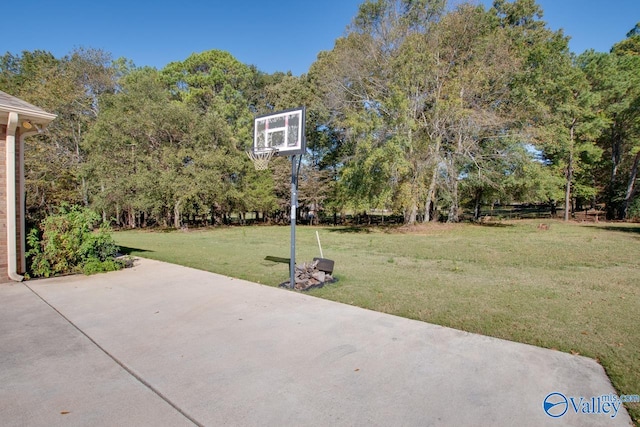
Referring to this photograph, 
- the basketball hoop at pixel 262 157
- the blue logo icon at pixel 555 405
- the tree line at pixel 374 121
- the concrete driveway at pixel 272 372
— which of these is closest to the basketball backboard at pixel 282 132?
the basketball hoop at pixel 262 157

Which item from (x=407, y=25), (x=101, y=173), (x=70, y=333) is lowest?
(x=70, y=333)

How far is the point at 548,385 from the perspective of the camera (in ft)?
8.43

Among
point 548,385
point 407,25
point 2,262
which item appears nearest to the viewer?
point 548,385

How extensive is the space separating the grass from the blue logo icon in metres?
0.38

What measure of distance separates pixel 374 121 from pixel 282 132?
36.3ft

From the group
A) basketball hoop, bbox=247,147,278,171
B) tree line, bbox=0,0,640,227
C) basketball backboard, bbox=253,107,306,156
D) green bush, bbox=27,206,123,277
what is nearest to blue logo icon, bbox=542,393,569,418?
basketball backboard, bbox=253,107,306,156

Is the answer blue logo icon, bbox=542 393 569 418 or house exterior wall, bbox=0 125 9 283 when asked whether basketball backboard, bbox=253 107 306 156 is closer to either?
blue logo icon, bbox=542 393 569 418

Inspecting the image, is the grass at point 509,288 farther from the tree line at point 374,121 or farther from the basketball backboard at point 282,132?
the tree line at point 374,121

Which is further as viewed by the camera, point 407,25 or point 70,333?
point 407,25

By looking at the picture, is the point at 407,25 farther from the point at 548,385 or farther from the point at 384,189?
the point at 548,385

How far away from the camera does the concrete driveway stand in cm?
222

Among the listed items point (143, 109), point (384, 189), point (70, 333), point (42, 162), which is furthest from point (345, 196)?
point (70, 333)

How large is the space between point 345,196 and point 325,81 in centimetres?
773

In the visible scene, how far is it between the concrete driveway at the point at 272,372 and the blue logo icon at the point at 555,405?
0.02m
